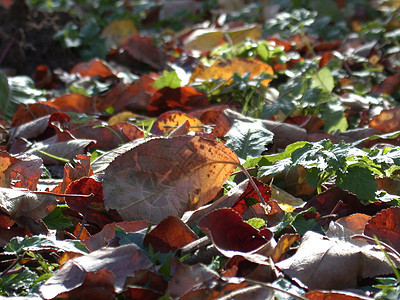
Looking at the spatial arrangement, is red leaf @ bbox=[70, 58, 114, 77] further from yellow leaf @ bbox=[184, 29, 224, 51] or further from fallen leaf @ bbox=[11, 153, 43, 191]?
fallen leaf @ bbox=[11, 153, 43, 191]

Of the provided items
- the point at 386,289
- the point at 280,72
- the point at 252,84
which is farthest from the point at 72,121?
the point at 386,289

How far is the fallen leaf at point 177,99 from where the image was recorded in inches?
87.6

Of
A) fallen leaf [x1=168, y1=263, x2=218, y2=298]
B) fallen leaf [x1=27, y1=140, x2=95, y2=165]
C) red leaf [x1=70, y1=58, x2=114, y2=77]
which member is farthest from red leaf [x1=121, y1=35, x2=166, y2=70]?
fallen leaf [x1=168, y1=263, x2=218, y2=298]

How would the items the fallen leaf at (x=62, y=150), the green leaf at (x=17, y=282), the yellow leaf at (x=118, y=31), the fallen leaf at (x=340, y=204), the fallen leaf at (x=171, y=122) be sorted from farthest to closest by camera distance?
the yellow leaf at (x=118, y=31) < the fallen leaf at (x=171, y=122) < the fallen leaf at (x=62, y=150) < the fallen leaf at (x=340, y=204) < the green leaf at (x=17, y=282)

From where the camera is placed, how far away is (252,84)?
6.89 feet

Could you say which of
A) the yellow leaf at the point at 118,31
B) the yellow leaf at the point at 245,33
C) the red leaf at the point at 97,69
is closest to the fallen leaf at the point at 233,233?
the red leaf at the point at 97,69

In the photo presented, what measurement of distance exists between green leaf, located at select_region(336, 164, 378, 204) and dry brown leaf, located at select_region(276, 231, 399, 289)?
16 centimetres

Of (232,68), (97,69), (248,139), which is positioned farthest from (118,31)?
(248,139)

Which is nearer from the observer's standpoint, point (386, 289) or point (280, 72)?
point (386, 289)

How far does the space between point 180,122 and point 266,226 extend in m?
0.68

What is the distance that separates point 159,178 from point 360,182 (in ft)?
1.55

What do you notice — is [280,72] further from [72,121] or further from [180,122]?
[72,121]

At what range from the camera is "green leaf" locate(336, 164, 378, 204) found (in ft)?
4.21

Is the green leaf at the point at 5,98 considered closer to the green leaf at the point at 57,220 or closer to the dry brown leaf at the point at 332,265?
the green leaf at the point at 57,220
